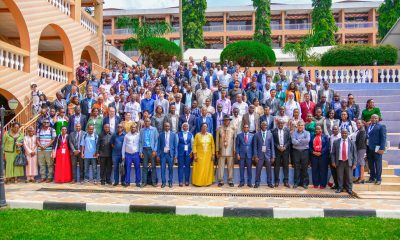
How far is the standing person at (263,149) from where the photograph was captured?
10.0 m

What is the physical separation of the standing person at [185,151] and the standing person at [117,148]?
139 cm

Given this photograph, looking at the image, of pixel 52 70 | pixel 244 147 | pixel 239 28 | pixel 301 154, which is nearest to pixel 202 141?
pixel 244 147

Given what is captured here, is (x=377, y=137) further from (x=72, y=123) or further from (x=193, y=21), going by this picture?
(x=193, y=21)

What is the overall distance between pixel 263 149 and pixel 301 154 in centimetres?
88

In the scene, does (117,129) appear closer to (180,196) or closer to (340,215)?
(180,196)

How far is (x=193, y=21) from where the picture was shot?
40812 mm

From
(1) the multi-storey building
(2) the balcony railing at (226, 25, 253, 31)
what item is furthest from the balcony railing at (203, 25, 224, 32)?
(2) the balcony railing at (226, 25, 253, 31)

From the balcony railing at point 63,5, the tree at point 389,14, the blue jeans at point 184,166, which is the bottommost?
the blue jeans at point 184,166

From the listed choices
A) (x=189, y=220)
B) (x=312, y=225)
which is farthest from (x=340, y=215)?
(x=189, y=220)

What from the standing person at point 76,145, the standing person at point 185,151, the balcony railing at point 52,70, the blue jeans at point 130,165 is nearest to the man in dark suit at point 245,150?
the standing person at point 185,151

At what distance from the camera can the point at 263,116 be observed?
10.7m

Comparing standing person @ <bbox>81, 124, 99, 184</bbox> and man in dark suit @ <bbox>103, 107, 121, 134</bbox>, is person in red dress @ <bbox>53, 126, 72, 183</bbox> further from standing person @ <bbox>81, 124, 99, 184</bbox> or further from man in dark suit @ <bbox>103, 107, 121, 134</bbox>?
man in dark suit @ <bbox>103, 107, 121, 134</bbox>

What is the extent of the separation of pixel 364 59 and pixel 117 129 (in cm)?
1190

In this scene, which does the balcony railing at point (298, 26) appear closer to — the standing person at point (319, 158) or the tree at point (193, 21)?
the tree at point (193, 21)
